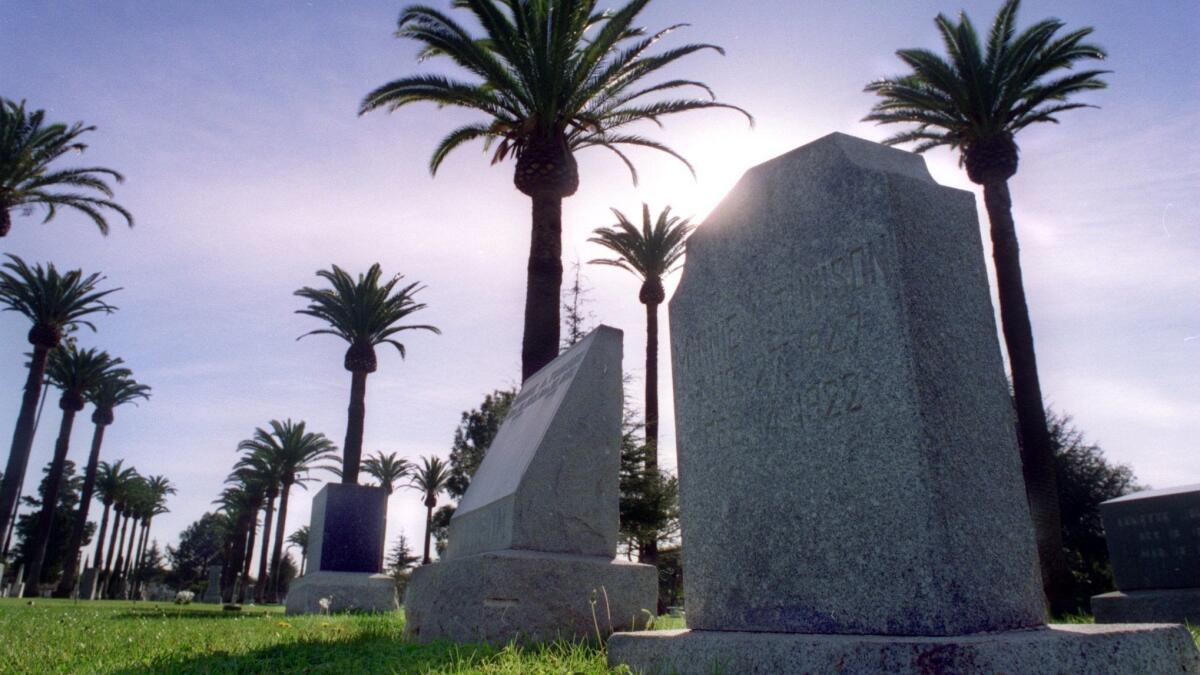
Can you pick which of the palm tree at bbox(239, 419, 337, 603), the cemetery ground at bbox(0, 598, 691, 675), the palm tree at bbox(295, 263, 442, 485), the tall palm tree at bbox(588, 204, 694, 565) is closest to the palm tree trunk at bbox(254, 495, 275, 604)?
the palm tree at bbox(239, 419, 337, 603)

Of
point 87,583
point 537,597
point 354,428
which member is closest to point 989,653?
point 537,597

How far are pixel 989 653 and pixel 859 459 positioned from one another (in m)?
0.86

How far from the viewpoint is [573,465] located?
4852 millimetres

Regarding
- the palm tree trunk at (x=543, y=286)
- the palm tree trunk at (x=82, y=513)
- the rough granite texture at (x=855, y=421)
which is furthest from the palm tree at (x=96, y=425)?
the rough granite texture at (x=855, y=421)

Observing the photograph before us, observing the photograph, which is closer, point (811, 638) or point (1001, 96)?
point (811, 638)

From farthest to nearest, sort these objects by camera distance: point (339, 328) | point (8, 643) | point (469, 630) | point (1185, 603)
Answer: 1. point (339, 328)
2. point (1185, 603)
3. point (8, 643)
4. point (469, 630)

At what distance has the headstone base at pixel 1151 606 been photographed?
802 cm

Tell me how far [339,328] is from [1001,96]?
19605 millimetres

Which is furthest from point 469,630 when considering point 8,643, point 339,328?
point 339,328

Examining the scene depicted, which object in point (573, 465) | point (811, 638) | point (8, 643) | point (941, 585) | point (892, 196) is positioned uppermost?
point (892, 196)

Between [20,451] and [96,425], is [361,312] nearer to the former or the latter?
[20,451]

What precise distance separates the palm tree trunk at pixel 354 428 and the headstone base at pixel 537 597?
57.8 feet

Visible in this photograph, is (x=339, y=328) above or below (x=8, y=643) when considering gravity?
above

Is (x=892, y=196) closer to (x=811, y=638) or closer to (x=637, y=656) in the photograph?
(x=811, y=638)
